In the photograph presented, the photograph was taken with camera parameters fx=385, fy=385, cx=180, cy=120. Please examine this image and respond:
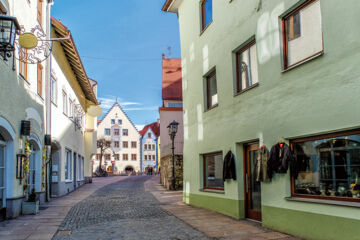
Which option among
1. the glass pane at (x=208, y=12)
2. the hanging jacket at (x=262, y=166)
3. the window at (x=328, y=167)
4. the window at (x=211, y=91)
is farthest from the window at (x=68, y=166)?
the window at (x=328, y=167)

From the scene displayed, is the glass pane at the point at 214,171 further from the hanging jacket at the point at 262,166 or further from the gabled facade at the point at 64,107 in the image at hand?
the gabled facade at the point at 64,107

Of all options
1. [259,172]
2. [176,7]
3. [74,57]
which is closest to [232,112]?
[259,172]

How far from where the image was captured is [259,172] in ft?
29.6

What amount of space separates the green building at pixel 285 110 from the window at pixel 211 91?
35mm

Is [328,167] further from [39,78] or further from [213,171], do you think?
[39,78]

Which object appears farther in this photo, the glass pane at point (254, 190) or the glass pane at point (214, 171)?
the glass pane at point (214, 171)

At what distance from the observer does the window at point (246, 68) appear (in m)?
9.81

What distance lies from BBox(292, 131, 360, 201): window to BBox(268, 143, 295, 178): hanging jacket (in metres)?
0.17

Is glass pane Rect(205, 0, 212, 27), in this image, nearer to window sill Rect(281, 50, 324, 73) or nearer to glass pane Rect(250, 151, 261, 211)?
glass pane Rect(250, 151, 261, 211)

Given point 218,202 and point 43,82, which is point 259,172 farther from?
point 43,82

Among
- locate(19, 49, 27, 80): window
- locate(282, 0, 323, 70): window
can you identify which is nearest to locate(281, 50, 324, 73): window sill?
locate(282, 0, 323, 70): window

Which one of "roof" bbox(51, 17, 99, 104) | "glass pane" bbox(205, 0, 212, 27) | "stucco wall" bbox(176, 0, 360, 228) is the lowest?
"stucco wall" bbox(176, 0, 360, 228)

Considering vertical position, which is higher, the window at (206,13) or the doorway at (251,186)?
the window at (206,13)

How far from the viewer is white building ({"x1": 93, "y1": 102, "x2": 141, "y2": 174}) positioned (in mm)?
73562
